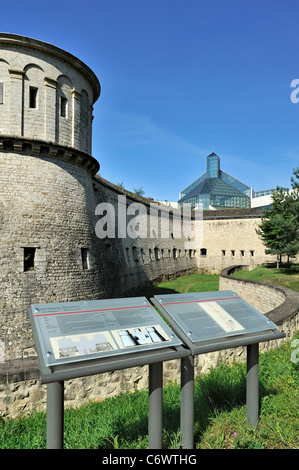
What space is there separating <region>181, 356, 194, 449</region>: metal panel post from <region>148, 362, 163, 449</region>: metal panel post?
0.30m

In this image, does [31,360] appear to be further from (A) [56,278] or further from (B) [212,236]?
(B) [212,236]

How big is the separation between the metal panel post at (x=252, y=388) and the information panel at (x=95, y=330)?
126cm

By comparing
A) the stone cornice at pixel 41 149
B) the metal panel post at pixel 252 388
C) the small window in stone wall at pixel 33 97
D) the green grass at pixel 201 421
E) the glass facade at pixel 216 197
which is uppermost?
the glass facade at pixel 216 197

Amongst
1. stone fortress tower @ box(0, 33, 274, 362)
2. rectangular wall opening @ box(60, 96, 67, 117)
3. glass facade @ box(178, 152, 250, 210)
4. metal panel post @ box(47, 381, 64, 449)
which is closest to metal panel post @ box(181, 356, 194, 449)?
metal panel post @ box(47, 381, 64, 449)

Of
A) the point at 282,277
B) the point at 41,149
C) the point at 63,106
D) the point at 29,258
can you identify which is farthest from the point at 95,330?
the point at 282,277

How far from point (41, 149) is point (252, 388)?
11.2 m

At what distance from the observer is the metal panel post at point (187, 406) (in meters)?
3.33

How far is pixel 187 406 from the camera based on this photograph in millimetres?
3338

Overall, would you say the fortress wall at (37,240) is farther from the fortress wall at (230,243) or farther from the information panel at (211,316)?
the fortress wall at (230,243)

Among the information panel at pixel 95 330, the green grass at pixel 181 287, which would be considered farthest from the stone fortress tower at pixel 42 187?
the green grass at pixel 181 287

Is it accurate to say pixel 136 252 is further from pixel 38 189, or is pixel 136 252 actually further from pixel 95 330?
pixel 95 330

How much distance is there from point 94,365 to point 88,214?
37.2 feet

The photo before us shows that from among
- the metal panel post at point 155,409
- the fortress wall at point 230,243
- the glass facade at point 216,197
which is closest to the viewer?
the metal panel post at point 155,409
